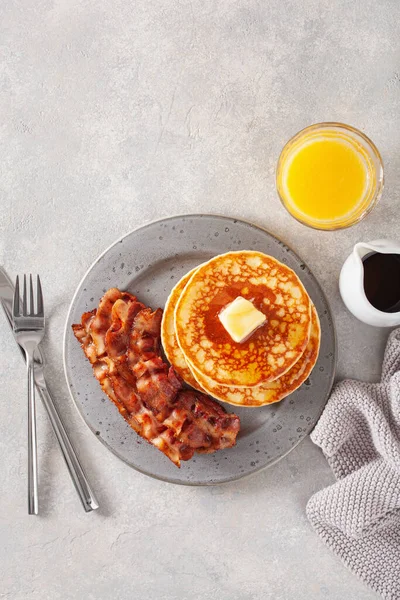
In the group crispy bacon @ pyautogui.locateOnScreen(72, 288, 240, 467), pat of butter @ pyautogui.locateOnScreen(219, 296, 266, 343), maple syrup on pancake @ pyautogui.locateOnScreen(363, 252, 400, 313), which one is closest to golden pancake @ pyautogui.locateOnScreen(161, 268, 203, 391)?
crispy bacon @ pyautogui.locateOnScreen(72, 288, 240, 467)

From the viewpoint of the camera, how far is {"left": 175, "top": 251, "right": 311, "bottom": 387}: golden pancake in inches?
73.1

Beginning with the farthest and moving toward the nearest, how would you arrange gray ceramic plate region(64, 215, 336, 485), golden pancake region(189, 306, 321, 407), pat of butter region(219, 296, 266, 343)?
gray ceramic plate region(64, 215, 336, 485) → golden pancake region(189, 306, 321, 407) → pat of butter region(219, 296, 266, 343)

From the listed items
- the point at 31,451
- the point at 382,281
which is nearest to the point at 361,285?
the point at 382,281

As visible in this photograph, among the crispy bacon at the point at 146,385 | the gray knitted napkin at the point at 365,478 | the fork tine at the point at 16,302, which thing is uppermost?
the fork tine at the point at 16,302

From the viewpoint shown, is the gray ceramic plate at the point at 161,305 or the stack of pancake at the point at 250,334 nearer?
the stack of pancake at the point at 250,334

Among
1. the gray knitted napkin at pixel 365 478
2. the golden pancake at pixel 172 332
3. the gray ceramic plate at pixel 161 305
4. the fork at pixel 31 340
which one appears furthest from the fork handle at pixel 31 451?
the gray knitted napkin at pixel 365 478

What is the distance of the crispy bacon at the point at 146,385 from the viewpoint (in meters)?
1.94

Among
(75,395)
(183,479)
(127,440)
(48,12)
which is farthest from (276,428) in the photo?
(48,12)

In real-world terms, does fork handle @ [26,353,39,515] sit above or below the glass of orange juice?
below

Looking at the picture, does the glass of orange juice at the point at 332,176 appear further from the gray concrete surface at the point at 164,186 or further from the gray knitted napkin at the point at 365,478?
the gray knitted napkin at the point at 365,478

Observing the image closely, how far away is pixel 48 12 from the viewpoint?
7.12 feet

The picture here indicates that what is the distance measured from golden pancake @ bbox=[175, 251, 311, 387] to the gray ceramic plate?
0.17m

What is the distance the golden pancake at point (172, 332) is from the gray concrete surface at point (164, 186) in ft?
1.01

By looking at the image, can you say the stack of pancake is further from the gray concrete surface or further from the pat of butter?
the gray concrete surface
